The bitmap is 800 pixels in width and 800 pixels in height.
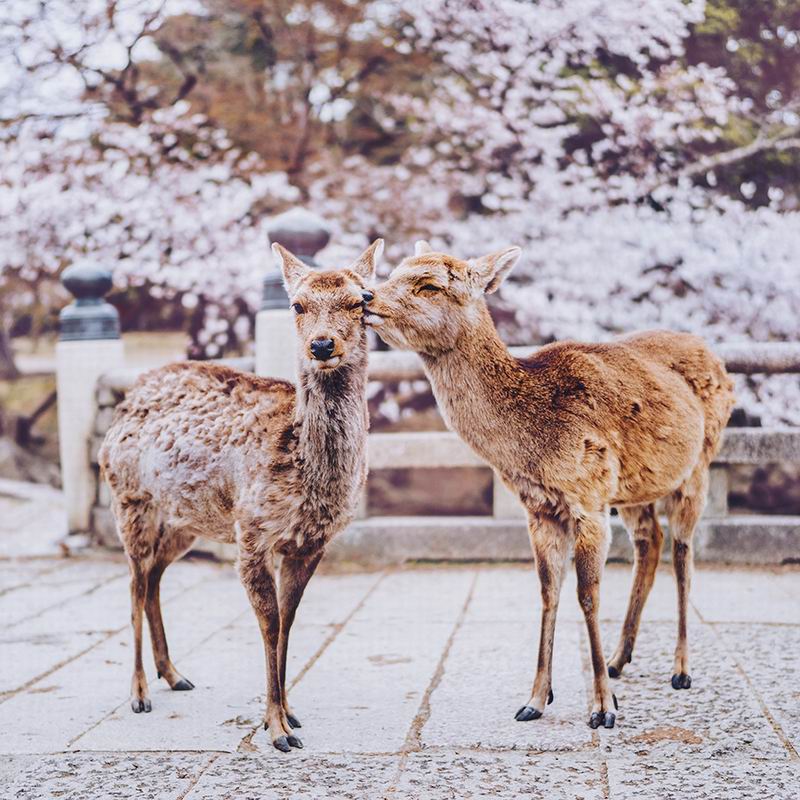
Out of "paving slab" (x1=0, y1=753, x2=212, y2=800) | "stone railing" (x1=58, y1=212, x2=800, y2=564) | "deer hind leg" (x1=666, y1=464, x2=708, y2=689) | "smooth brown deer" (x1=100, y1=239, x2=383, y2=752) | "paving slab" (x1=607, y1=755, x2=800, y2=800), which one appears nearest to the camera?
"paving slab" (x1=607, y1=755, x2=800, y2=800)

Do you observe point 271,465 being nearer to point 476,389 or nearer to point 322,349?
point 322,349

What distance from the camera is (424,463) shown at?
6926 mm

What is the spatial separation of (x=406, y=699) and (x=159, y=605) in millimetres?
1090

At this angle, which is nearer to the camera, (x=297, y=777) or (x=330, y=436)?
(x=297, y=777)

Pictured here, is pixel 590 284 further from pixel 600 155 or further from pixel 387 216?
→ pixel 387 216

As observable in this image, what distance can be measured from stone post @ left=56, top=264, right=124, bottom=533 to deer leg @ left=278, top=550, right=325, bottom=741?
4.28m

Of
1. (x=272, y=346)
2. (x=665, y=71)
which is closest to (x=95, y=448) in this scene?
(x=272, y=346)

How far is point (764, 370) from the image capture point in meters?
6.61

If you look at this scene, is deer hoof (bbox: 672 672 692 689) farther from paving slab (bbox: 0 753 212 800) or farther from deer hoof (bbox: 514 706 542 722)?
paving slab (bbox: 0 753 212 800)

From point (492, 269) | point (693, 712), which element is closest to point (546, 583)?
point (693, 712)

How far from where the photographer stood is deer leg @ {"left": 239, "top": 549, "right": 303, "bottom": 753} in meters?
3.58

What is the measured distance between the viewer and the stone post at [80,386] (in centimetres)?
760

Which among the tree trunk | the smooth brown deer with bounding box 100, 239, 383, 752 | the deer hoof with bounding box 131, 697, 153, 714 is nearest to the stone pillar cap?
the smooth brown deer with bounding box 100, 239, 383, 752

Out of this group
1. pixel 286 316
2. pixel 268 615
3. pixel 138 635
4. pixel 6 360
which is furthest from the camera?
pixel 6 360
